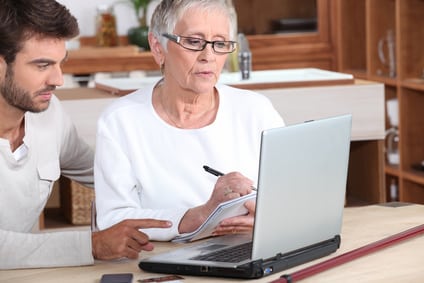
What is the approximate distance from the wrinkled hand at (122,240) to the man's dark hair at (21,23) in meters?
0.52

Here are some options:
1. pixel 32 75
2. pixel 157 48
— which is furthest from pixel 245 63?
pixel 32 75

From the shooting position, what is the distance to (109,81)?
166 inches

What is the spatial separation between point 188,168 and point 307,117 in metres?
1.40

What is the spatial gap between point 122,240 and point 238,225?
1.04 feet

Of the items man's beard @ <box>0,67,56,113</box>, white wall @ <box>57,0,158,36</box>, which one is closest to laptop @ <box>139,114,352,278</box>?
man's beard @ <box>0,67,56,113</box>

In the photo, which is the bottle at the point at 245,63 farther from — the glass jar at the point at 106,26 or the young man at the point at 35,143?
the glass jar at the point at 106,26

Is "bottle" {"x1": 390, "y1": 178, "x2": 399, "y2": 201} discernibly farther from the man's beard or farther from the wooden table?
the man's beard

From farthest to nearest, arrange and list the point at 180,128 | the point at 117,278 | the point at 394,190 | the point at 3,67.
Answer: the point at 394,190
the point at 180,128
the point at 3,67
the point at 117,278

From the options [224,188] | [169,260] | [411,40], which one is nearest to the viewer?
[169,260]

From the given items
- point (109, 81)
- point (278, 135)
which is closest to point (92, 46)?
point (109, 81)

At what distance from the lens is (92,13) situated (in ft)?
19.5

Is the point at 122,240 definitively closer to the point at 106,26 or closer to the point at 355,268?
the point at 355,268

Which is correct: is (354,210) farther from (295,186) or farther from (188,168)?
(295,186)

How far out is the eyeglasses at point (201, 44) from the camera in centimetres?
Answer: 264
